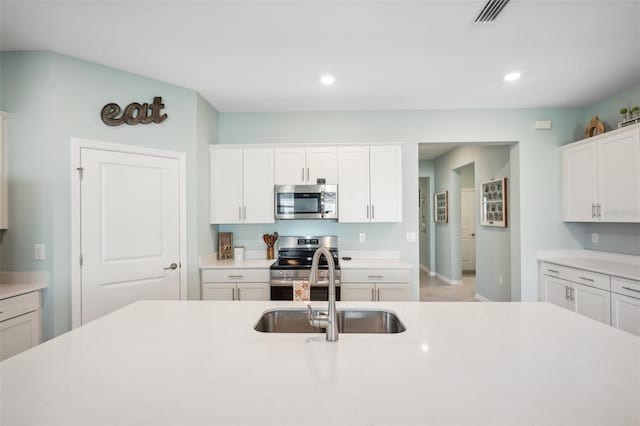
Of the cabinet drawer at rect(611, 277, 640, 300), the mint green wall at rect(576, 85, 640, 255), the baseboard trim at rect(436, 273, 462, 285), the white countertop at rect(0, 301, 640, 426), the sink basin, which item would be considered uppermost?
the mint green wall at rect(576, 85, 640, 255)

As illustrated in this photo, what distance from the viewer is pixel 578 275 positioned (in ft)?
10.0

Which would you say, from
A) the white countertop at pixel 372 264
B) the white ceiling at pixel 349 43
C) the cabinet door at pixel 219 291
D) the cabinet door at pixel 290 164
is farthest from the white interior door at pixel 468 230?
the cabinet door at pixel 219 291

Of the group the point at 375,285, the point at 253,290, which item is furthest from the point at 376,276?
the point at 253,290

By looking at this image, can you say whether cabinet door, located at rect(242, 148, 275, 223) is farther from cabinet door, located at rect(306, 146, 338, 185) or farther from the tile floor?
the tile floor

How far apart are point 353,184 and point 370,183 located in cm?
19

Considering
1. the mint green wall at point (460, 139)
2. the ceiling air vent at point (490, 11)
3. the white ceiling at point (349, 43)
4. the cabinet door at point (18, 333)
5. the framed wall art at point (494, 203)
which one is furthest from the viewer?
the framed wall art at point (494, 203)

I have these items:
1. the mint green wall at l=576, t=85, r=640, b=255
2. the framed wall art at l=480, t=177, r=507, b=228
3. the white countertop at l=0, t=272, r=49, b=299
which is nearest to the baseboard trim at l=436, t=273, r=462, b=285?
the framed wall art at l=480, t=177, r=507, b=228

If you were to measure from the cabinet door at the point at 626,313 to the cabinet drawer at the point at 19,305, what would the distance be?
4.69 m

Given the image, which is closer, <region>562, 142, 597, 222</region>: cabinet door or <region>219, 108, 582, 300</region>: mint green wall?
<region>562, 142, 597, 222</region>: cabinet door

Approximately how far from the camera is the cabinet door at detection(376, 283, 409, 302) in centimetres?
313

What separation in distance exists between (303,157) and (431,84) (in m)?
1.51

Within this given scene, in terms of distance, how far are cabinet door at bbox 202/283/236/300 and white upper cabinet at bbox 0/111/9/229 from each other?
163 centimetres

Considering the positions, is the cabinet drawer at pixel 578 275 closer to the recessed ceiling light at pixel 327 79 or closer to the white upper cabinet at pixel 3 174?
the recessed ceiling light at pixel 327 79

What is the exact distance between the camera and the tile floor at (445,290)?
505cm
